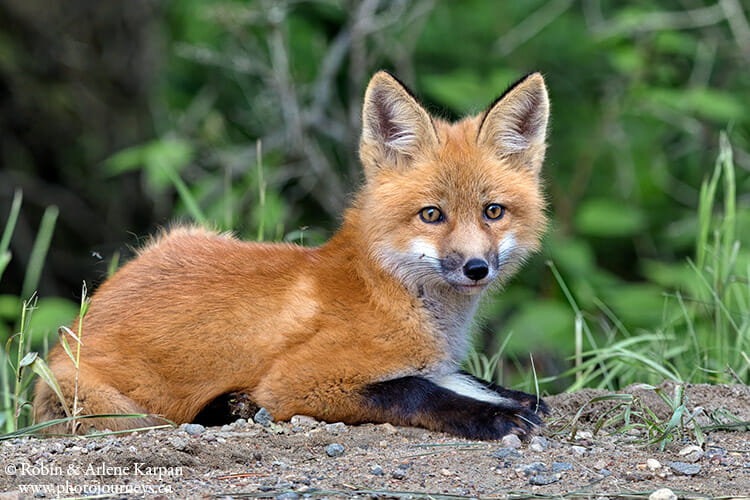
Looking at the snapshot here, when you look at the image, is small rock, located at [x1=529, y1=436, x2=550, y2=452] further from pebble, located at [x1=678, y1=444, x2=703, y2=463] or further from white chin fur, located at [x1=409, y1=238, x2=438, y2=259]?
white chin fur, located at [x1=409, y1=238, x2=438, y2=259]

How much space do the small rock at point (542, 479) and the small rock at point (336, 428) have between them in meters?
1.02

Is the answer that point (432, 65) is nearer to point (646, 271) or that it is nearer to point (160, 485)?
point (646, 271)

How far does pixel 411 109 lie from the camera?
475 cm

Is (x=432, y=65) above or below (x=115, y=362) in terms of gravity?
above

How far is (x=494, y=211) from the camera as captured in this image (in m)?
4.61

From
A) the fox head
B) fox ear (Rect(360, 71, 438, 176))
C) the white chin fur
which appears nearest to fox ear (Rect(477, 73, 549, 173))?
the fox head

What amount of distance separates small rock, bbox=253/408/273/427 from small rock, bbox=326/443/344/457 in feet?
1.57

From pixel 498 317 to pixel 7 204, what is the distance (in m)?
6.81

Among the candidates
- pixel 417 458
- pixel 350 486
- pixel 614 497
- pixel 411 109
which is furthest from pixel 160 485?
pixel 411 109

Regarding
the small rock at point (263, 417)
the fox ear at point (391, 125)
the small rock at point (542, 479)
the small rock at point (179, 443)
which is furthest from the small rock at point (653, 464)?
the fox ear at point (391, 125)

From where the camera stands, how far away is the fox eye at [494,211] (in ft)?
15.0

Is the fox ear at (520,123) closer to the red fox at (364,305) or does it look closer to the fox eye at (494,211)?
the red fox at (364,305)

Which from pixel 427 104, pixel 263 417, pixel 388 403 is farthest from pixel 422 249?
pixel 427 104

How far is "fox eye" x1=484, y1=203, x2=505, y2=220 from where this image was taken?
15.0 ft
